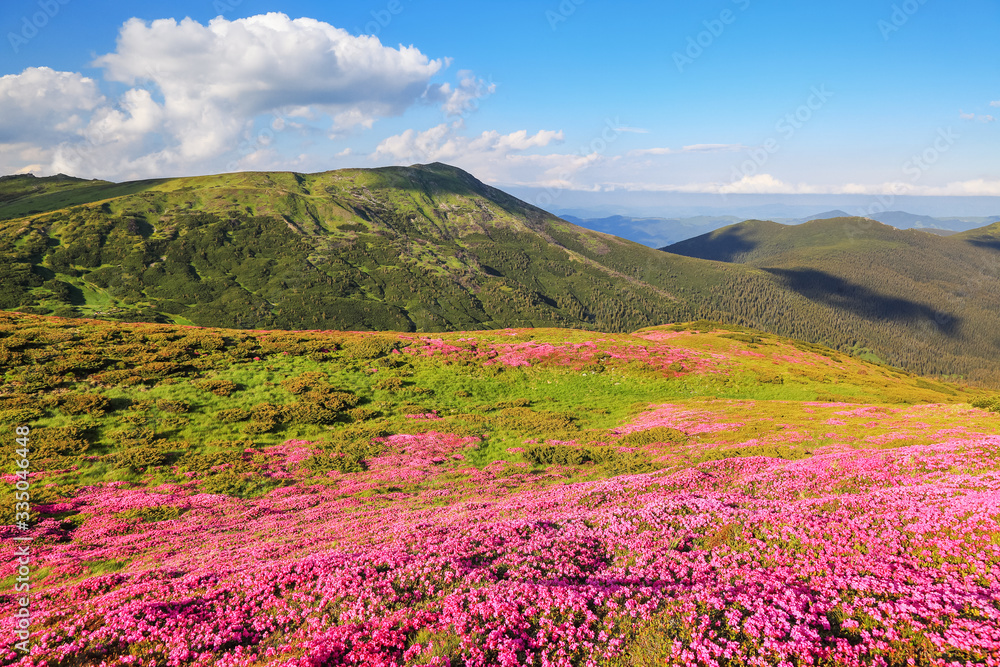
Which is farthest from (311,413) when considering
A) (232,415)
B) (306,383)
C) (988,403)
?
(988,403)

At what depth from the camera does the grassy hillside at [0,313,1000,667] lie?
8.28 metres

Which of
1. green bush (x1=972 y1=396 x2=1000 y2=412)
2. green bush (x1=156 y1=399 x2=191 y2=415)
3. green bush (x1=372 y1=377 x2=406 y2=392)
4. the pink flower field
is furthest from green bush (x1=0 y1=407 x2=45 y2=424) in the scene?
green bush (x1=972 y1=396 x2=1000 y2=412)

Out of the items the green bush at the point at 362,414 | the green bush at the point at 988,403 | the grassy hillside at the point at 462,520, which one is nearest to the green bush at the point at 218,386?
the grassy hillside at the point at 462,520

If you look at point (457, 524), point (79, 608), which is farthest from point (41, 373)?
point (457, 524)

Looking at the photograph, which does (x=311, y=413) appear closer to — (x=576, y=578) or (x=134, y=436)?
(x=134, y=436)

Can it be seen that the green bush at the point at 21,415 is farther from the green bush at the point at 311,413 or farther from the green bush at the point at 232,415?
the green bush at the point at 311,413

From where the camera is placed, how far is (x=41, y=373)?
3138cm

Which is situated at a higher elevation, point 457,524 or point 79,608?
point 79,608

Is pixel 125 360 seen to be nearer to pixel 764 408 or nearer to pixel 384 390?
pixel 384 390

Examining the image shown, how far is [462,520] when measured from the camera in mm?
15938

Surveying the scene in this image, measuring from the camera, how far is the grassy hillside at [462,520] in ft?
27.2

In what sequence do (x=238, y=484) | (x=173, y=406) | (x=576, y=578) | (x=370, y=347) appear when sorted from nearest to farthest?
(x=576, y=578), (x=238, y=484), (x=173, y=406), (x=370, y=347)

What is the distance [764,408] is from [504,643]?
3729 cm

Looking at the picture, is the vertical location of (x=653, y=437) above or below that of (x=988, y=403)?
below
